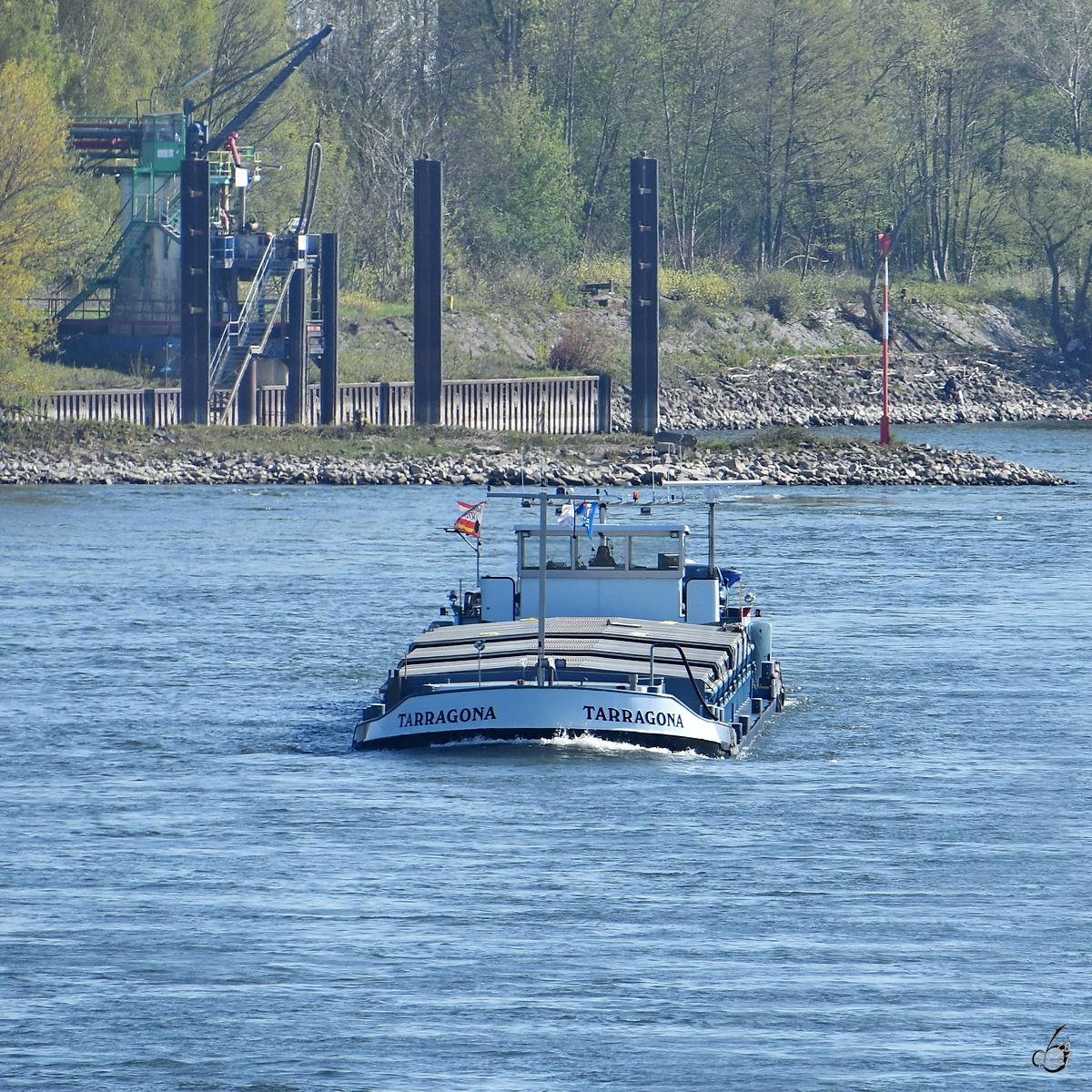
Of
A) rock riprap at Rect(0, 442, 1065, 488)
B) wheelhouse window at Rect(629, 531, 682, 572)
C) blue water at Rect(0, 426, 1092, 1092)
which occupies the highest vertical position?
wheelhouse window at Rect(629, 531, 682, 572)

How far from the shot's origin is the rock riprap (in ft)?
233

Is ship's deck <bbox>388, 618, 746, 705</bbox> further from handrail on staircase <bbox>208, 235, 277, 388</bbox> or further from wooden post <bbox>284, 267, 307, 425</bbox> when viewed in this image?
handrail on staircase <bbox>208, 235, 277, 388</bbox>

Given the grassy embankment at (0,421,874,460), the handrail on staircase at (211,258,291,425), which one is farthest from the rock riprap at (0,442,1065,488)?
the handrail on staircase at (211,258,291,425)

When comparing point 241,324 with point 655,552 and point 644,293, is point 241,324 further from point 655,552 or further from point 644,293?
point 655,552

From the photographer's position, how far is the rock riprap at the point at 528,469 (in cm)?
7100

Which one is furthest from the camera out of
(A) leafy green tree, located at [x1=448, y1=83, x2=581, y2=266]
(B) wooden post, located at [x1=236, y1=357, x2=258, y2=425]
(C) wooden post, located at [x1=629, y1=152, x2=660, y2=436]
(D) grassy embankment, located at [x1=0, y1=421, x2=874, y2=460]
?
(A) leafy green tree, located at [x1=448, y1=83, x2=581, y2=266]

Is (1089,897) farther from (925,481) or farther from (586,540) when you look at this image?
(925,481)

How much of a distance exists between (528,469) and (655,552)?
40.5 m

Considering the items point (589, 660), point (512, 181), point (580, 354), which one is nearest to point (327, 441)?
point (580, 354)

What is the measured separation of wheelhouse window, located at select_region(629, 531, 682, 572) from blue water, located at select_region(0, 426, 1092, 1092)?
310 cm

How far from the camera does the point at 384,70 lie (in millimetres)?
115062

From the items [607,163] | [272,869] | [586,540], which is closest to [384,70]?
[607,163]

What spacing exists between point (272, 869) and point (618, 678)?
6.29m

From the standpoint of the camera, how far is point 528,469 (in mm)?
72500
